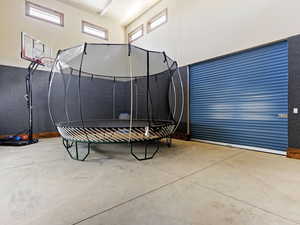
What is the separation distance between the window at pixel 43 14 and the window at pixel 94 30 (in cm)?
86

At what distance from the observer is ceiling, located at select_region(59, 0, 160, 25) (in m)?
5.75

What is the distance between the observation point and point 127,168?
2436mm

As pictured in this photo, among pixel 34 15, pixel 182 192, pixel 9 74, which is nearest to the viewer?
pixel 182 192

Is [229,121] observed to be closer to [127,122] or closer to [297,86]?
[297,86]

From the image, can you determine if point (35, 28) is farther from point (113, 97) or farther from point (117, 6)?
point (113, 97)

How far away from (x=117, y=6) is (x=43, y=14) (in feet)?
8.80

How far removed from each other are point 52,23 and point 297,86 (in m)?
7.38

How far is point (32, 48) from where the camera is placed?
187 inches

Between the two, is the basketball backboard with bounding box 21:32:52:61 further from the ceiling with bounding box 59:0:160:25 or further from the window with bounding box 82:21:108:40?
the ceiling with bounding box 59:0:160:25

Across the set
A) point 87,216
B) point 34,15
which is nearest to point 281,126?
point 87,216

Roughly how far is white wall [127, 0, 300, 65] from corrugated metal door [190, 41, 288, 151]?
10.7 inches

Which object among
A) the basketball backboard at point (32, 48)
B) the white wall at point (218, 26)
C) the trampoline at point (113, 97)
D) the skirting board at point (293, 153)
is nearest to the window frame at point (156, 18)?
the white wall at point (218, 26)

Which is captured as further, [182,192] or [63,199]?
[182,192]

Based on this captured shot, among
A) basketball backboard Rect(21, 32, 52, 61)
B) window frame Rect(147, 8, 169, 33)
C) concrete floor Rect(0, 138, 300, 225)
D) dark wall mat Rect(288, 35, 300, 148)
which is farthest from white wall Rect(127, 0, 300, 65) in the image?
basketball backboard Rect(21, 32, 52, 61)
